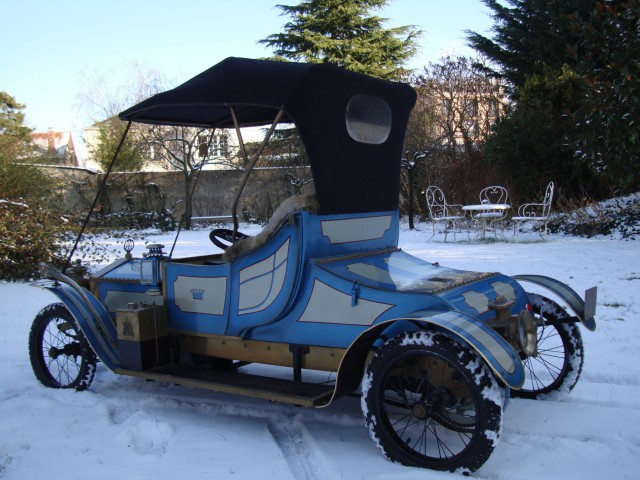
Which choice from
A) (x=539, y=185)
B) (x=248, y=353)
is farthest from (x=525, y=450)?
(x=539, y=185)

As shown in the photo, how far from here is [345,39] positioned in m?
20.3

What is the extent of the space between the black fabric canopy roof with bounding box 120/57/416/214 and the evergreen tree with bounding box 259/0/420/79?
54.2 ft

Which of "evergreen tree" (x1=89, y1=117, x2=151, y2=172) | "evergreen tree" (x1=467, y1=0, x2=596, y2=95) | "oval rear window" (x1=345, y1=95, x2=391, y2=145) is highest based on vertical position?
"evergreen tree" (x1=467, y1=0, x2=596, y2=95)

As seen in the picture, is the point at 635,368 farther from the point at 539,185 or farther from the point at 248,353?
the point at 539,185

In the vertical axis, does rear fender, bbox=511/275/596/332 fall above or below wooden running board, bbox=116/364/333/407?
above

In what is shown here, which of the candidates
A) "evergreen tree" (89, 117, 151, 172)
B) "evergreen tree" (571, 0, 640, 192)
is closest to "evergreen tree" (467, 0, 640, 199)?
"evergreen tree" (571, 0, 640, 192)

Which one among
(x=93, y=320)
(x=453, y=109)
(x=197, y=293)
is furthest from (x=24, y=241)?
(x=453, y=109)

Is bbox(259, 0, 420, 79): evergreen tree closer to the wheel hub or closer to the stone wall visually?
the stone wall

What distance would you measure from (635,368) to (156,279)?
3.27 meters

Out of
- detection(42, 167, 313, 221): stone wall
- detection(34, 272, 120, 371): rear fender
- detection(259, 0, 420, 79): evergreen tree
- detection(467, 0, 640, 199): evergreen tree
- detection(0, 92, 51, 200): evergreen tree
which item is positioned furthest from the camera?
detection(259, 0, 420, 79): evergreen tree

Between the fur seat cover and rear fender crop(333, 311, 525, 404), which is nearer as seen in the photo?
rear fender crop(333, 311, 525, 404)

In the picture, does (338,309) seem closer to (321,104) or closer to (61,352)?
(321,104)

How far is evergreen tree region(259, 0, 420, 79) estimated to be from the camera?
778 inches

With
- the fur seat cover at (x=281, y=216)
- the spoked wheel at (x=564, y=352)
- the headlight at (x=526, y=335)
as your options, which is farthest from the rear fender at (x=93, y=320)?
the spoked wheel at (x=564, y=352)
